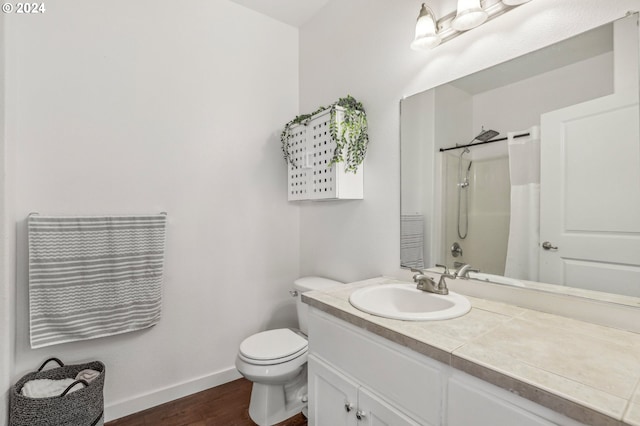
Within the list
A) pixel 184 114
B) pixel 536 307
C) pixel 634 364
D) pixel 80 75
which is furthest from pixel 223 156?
pixel 634 364

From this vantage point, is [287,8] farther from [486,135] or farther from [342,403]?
[342,403]

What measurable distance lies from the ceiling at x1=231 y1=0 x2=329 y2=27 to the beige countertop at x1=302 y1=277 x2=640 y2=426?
210 centimetres

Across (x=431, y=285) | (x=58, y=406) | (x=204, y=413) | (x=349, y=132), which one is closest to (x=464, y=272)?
(x=431, y=285)

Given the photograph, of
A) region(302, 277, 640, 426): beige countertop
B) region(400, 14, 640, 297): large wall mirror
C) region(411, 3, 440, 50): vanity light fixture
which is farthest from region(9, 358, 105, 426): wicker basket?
region(411, 3, 440, 50): vanity light fixture

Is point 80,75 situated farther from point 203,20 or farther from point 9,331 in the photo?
point 9,331

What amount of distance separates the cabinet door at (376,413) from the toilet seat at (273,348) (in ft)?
2.08

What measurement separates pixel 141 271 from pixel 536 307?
1.94m

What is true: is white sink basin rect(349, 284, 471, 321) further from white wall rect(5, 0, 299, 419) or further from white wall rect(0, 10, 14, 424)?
white wall rect(0, 10, 14, 424)

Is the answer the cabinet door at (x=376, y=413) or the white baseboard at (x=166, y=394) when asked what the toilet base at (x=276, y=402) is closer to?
the white baseboard at (x=166, y=394)

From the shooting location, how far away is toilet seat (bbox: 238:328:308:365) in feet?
5.27

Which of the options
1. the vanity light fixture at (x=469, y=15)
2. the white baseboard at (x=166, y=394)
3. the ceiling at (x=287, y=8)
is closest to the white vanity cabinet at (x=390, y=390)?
the white baseboard at (x=166, y=394)

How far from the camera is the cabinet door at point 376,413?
96 centimetres

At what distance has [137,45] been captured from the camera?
1830 mm

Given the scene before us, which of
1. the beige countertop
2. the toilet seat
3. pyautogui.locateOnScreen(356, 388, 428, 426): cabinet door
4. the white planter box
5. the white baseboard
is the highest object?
the white planter box
